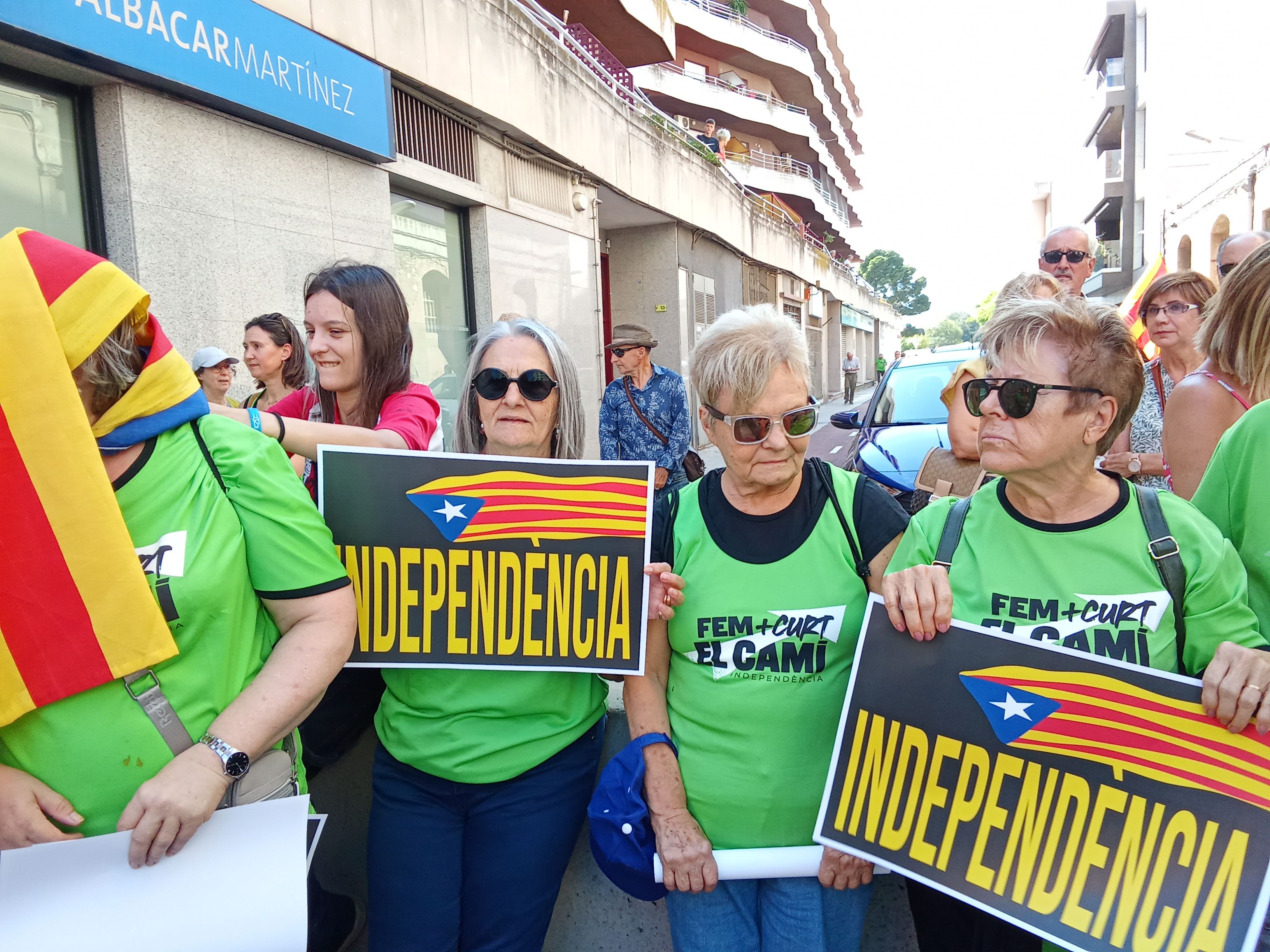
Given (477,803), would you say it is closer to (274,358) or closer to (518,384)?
(518,384)

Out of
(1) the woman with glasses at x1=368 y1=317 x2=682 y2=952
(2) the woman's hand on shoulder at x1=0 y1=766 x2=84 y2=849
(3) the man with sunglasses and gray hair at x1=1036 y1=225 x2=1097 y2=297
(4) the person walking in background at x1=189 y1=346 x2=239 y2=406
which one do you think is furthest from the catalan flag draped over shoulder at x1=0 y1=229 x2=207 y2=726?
(3) the man with sunglasses and gray hair at x1=1036 y1=225 x2=1097 y2=297

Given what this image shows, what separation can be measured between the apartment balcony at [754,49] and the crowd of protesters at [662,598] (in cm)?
2741

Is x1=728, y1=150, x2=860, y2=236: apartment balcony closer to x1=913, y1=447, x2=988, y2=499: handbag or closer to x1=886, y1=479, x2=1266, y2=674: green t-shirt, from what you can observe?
x1=913, y1=447, x2=988, y2=499: handbag

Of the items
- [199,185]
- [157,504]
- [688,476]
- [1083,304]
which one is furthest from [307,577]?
[199,185]

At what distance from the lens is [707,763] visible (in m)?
1.80

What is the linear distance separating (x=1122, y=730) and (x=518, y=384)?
1672 millimetres

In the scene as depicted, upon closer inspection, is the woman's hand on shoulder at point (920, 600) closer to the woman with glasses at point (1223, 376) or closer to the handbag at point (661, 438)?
the woman with glasses at point (1223, 376)

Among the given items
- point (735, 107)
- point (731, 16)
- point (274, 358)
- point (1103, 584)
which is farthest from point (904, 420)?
point (731, 16)

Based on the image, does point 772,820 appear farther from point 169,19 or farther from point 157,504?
point 169,19

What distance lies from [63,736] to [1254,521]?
2.49 meters

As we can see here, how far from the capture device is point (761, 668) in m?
1.77

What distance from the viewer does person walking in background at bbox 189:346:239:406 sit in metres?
4.59

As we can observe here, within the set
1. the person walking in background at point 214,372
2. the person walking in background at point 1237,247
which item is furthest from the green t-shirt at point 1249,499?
the person walking in background at point 214,372

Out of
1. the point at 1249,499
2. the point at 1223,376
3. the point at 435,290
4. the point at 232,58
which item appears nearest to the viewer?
the point at 1249,499
